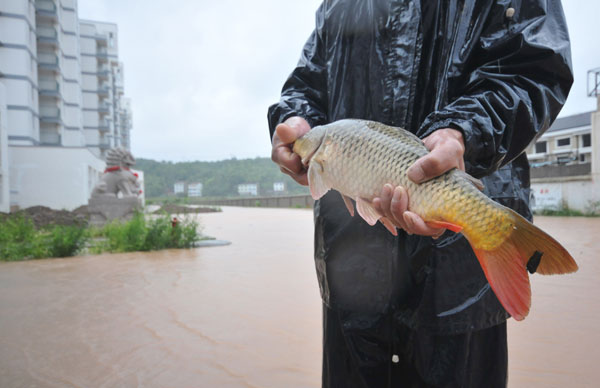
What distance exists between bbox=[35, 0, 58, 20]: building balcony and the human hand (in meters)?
45.2

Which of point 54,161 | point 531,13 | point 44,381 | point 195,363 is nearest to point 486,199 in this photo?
point 531,13

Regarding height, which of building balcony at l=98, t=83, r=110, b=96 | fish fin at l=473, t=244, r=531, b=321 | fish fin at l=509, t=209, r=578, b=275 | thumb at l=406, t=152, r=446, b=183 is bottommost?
fish fin at l=473, t=244, r=531, b=321

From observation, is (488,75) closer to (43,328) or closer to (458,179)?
(458,179)

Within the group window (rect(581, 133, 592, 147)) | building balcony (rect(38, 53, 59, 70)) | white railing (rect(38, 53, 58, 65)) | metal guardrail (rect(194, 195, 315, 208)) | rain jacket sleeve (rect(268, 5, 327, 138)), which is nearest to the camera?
rain jacket sleeve (rect(268, 5, 327, 138))

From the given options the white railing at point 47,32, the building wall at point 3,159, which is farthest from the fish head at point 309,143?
the white railing at point 47,32

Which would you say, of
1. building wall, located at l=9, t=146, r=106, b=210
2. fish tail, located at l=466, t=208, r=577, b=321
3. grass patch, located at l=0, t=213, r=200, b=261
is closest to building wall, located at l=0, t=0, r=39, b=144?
building wall, located at l=9, t=146, r=106, b=210

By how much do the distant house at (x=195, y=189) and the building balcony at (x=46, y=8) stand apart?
27.2 m

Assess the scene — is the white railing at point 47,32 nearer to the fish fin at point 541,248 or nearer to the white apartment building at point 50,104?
the white apartment building at point 50,104

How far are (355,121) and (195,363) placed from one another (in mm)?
2662

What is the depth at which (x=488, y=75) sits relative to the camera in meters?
1.39

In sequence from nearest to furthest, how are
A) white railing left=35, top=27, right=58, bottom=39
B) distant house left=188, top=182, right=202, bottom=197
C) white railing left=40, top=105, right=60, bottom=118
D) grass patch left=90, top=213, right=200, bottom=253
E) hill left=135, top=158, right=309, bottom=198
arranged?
grass patch left=90, top=213, right=200, bottom=253 < white railing left=35, top=27, right=58, bottom=39 < white railing left=40, top=105, right=60, bottom=118 < hill left=135, top=158, right=309, bottom=198 < distant house left=188, top=182, right=202, bottom=197

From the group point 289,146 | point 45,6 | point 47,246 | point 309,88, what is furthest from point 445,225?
point 45,6

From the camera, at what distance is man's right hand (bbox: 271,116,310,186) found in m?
1.66

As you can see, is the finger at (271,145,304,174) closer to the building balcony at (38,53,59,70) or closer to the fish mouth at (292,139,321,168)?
the fish mouth at (292,139,321,168)
